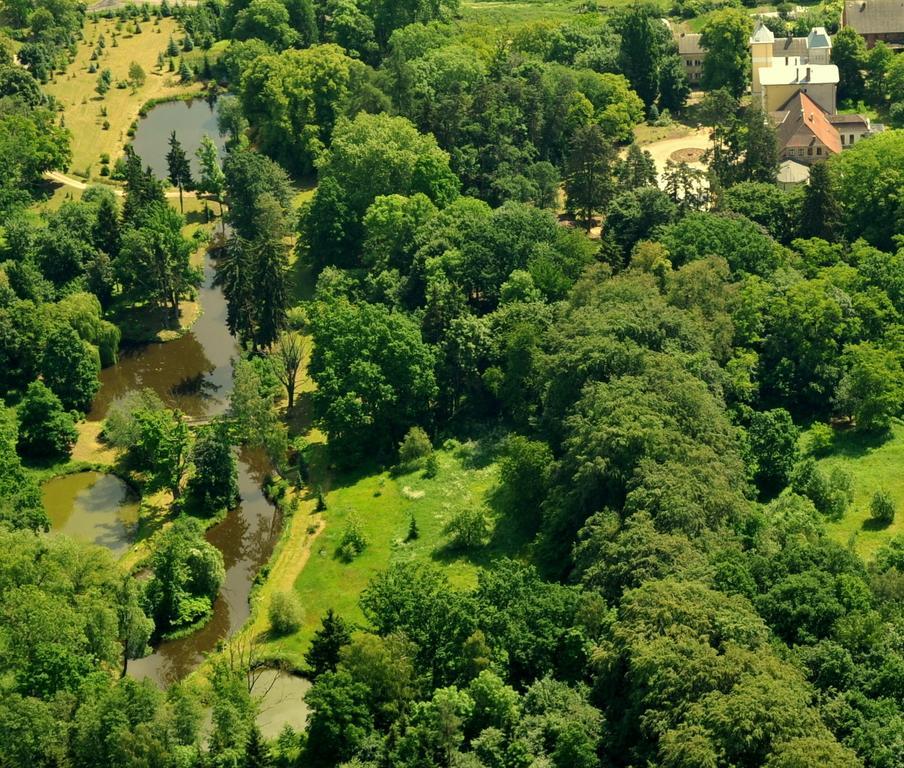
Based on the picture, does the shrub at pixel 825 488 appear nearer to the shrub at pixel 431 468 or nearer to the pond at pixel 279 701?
the shrub at pixel 431 468

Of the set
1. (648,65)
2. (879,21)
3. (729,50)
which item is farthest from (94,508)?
(879,21)

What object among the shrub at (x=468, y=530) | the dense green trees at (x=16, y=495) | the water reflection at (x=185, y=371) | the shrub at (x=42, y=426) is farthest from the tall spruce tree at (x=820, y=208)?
the dense green trees at (x=16, y=495)

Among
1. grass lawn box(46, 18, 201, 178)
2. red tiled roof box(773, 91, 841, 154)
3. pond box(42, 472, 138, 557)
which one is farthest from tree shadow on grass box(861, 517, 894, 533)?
grass lawn box(46, 18, 201, 178)

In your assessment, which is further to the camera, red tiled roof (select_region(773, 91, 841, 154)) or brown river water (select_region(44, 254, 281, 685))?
red tiled roof (select_region(773, 91, 841, 154))

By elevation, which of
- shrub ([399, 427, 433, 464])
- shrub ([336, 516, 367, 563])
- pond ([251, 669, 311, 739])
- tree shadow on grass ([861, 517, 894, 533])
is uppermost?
shrub ([399, 427, 433, 464])

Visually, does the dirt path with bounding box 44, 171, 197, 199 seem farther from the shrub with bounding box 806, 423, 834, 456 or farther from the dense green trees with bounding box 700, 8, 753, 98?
the shrub with bounding box 806, 423, 834, 456

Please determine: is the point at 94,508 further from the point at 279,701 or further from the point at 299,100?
the point at 299,100

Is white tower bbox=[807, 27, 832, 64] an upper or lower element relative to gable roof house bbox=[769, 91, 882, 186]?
upper

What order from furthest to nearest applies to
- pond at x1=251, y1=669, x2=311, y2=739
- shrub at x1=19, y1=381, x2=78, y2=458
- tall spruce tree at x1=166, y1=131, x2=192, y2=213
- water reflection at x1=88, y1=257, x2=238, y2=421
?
tall spruce tree at x1=166, y1=131, x2=192, y2=213, water reflection at x1=88, y1=257, x2=238, y2=421, shrub at x1=19, y1=381, x2=78, y2=458, pond at x1=251, y1=669, x2=311, y2=739

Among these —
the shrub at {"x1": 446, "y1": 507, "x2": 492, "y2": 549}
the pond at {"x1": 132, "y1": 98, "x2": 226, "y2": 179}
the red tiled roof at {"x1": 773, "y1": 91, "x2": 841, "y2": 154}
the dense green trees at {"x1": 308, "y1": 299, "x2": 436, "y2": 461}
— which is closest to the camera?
the shrub at {"x1": 446, "y1": 507, "x2": 492, "y2": 549}
